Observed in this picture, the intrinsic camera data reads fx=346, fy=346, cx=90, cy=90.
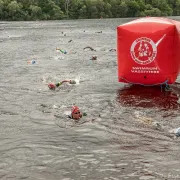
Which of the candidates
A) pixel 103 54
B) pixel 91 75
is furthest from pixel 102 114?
pixel 103 54

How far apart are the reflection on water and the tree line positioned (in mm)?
84911

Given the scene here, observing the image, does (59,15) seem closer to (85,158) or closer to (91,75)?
(91,75)

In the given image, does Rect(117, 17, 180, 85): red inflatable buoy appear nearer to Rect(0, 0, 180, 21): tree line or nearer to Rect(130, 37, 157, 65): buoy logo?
Rect(130, 37, 157, 65): buoy logo

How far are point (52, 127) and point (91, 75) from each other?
25.8 ft

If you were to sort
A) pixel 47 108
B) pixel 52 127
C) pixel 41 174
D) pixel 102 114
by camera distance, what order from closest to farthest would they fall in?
pixel 41 174 → pixel 52 127 → pixel 102 114 → pixel 47 108

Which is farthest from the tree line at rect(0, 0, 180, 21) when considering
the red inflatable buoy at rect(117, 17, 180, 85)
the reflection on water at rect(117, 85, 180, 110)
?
the red inflatable buoy at rect(117, 17, 180, 85)

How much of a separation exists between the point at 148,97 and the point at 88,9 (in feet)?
308

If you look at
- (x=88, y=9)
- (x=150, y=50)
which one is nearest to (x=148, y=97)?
(x=150, y=50)

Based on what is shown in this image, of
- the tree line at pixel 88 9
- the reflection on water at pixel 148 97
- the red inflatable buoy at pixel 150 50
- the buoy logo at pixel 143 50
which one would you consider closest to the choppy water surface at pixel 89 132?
the reflection on water at pixel 148 97

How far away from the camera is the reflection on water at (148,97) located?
1132 cm

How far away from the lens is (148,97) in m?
12.2

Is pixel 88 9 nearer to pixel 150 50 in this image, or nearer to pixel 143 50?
pixel 143 50

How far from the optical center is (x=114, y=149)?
803 cm

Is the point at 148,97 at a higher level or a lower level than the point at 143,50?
lower
